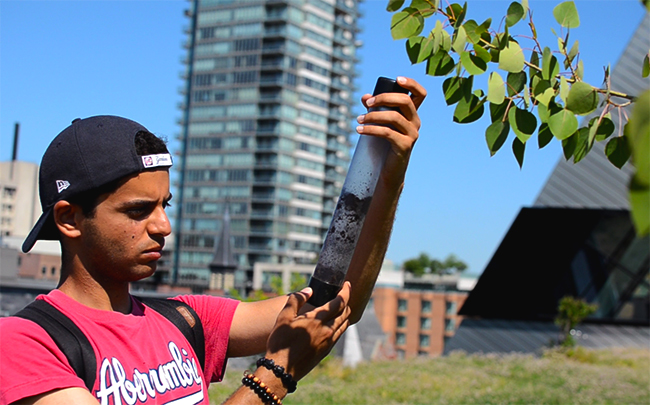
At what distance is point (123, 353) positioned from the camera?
178 centimetres

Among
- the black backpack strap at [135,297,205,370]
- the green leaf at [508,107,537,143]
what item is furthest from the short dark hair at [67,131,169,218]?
the green leaf at [508,107,537,143]

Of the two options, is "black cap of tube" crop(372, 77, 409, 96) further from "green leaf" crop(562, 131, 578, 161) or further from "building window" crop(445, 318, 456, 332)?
"building window" crop(445, 318, 456, 332)

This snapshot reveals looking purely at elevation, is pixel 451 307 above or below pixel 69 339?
below

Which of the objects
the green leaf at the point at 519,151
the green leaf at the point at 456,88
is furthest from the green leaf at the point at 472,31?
the green leaf at the point at 519,151

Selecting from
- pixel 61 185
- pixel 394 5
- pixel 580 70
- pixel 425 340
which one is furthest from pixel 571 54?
pixel 425 340

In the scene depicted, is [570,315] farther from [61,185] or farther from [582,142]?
[61,185]

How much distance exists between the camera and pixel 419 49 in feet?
6.71

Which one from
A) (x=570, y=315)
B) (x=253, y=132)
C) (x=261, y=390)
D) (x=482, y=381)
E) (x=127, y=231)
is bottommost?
(x=482, y=381)

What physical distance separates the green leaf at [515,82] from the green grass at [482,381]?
835 centimetres

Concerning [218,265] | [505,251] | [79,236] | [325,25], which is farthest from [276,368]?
[325,25]

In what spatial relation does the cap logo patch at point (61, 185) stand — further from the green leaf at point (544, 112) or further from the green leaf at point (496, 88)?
the green leaf at point (544, 112)

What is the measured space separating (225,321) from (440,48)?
1112 mm

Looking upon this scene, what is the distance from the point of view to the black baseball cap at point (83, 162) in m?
1.77

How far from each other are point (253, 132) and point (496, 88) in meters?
85.2
